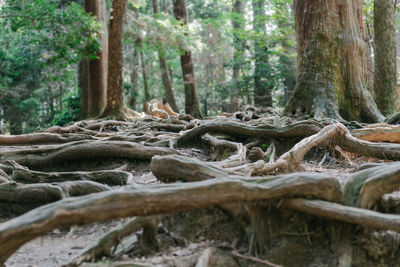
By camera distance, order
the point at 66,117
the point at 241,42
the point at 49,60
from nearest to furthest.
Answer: the point at 49,60 < the point at 66,117 < the point at 241,42

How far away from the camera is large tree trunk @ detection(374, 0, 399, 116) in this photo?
7.50 meters

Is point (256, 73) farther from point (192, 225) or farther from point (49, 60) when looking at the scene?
point (192, 225)

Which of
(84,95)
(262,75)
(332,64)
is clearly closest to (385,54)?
(332,64)

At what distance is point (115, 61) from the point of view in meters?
9.02

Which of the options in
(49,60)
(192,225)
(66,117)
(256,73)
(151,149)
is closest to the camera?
(192,225)

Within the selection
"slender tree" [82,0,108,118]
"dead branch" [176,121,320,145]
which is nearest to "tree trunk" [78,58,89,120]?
"slender tree" [82,0,108,118]

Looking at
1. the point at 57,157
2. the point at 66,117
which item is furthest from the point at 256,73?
the point at 57,157

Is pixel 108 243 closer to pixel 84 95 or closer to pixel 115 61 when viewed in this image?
pixel 115 61

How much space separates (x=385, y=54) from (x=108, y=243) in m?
7.38

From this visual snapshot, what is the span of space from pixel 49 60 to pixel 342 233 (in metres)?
8.88

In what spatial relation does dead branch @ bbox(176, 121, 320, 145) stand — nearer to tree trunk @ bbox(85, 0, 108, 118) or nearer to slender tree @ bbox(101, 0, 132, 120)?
slender tree @ bbox(101, 0, 132, 120)

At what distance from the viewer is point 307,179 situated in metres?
2.30

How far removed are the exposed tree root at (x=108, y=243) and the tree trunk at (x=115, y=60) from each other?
6903mm

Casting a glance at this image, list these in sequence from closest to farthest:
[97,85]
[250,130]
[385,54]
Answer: [250,130] < [385,54] < [97,85]
